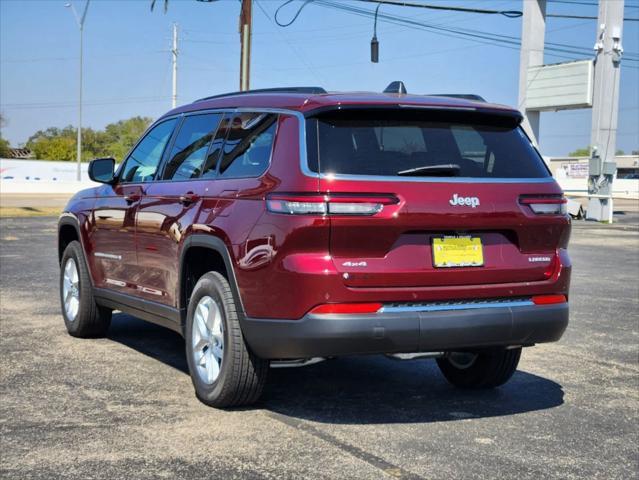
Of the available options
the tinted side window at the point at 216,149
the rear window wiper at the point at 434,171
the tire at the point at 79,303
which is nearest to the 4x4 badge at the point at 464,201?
the rear window wiper at the point at 434,171

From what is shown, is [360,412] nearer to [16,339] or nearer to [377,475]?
[377,475]

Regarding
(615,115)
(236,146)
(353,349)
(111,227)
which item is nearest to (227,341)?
(353,349)

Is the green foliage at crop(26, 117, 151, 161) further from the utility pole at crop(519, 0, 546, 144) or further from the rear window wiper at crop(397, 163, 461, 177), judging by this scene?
the rear window wiper at crop(397, 163, 461, 177)

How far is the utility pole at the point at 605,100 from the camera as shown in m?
33.7

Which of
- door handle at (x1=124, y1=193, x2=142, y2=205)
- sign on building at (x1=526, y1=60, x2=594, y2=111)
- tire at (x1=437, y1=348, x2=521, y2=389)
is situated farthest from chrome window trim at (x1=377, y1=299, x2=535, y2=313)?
sign on building at (x1=526, y1=60, x2=594, y2=111)

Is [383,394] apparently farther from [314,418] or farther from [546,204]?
[546,204]

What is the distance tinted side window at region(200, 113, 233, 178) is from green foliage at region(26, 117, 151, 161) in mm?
117866

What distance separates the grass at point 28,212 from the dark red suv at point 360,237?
24.9 m

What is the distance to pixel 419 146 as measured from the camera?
5.03 meters

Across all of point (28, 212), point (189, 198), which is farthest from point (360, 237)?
point (28, 212)

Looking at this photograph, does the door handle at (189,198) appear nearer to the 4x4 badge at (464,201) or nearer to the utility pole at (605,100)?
the 4x4 badge at (464,201)

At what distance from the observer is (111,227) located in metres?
6.94

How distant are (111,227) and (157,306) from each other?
1071 mm

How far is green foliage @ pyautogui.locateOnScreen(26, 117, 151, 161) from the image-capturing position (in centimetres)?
12419
